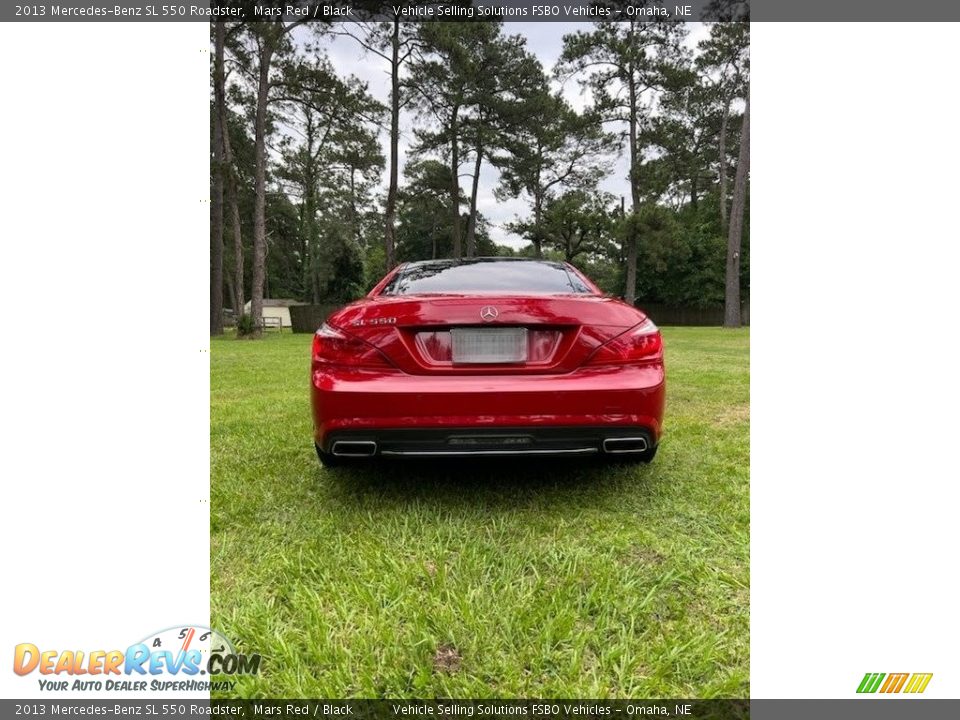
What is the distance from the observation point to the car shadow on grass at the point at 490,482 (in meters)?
2.59

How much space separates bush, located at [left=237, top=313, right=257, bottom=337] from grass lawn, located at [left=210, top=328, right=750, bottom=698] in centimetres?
1584

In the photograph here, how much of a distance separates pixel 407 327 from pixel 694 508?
1539mm

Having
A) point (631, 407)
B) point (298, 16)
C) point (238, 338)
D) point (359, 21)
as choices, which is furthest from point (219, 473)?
point (238, 338)

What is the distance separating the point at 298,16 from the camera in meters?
12.3

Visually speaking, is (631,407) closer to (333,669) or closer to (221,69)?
(333,669)

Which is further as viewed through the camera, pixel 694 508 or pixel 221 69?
pixel 221 69

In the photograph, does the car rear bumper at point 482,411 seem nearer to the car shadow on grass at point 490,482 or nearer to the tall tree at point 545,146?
the car shadow on grass at point 490,482

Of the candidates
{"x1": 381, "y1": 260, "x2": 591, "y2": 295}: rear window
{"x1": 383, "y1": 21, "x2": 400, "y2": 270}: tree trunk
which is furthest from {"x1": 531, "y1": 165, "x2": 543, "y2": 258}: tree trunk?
{"x1": 381, "y1": 260, "x2": 591, "y2": 295}: rear window

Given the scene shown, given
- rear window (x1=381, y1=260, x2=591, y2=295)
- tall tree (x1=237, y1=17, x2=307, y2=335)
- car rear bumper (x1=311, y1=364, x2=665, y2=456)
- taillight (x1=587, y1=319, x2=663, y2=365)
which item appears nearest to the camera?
car rear bumper (x1=311, y1=364, x2=665, y2=456)

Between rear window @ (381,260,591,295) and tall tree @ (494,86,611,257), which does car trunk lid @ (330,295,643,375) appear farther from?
tall tree @ (494,86,611,257)

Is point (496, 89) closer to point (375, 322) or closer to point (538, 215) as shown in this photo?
point (538, 215)

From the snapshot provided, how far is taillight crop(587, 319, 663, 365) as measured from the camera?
2301 millimetres

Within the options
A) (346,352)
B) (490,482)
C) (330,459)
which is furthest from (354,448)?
(490,482)
